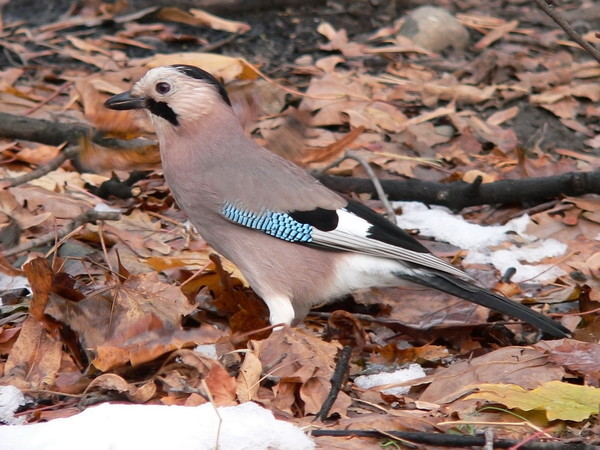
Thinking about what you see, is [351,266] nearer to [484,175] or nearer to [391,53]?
[484,175]

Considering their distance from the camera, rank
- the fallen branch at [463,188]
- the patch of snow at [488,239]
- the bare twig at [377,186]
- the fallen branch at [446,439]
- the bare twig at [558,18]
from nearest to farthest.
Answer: the fallen branch at [446,439] < the bare twig at [558,18] < the patch of snow at [488,239] < the bare twig at [377,186] < the fallen branch at [463,188]

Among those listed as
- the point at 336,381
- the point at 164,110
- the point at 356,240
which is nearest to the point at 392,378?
the point at 336,381

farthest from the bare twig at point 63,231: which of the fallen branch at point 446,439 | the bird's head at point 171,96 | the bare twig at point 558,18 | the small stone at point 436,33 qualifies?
the small stone at point 436,33

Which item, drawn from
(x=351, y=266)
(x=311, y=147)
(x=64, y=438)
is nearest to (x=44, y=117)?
(x=311, y=147)

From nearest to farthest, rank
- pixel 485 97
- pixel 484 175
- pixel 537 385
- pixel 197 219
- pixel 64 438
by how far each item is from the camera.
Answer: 1. pixel 64 438
2. pixel 537 385
3. pixel 197 219
4. pixel 484 175
5. pixel 485 97

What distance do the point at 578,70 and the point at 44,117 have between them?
128 inches

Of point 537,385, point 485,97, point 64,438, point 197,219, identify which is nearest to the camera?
point 64,438

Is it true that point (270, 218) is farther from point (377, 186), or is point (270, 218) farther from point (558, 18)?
point (558, 18)

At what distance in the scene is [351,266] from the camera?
11.9 ft

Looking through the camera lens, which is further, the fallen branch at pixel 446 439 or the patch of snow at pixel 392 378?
the patch of snow at pixel 392 378

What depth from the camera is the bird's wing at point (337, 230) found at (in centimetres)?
350

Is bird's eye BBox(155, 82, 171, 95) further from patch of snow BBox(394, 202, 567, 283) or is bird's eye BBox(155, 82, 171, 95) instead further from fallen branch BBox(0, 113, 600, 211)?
patch of snow BBox(394, 202, 567, 283)

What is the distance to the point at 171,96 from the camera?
3.62m

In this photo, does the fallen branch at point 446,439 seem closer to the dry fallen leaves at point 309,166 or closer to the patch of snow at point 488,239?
the dry fallen leaves at point 309,166
